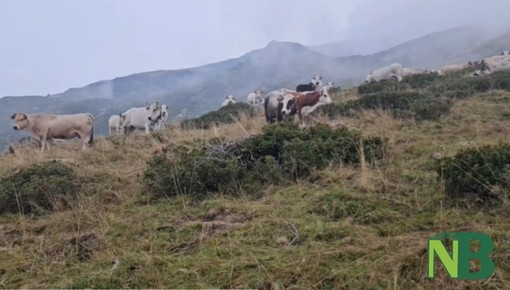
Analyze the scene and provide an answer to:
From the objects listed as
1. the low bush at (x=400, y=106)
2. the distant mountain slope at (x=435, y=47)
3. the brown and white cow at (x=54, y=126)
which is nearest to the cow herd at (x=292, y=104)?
the low bush at (x=400, y=106)

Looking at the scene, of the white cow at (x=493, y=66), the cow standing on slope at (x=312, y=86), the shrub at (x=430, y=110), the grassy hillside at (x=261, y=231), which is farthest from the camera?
the white cow at (x=493, y=66)

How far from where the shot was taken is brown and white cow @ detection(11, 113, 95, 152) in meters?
13.8

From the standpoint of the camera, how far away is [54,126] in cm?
1390

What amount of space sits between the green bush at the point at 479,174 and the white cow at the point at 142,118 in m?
13.4

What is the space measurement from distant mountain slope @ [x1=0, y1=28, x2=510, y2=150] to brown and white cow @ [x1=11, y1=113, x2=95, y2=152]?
48.1m

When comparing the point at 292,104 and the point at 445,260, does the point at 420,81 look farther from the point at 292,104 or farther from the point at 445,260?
the point at 445,260

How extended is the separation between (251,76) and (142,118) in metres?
92.9

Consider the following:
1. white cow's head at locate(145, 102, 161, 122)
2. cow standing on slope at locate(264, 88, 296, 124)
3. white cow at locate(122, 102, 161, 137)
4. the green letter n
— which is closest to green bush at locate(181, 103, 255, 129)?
white cow's head at locate(145, 102, 161, 122)

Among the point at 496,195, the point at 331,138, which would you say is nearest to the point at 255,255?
the point at 496,195

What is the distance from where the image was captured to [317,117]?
12.4 m

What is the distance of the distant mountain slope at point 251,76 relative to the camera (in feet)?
256

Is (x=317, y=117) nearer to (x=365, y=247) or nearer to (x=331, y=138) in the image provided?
(x=331, y=138)

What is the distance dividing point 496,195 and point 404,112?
6415 millimetres

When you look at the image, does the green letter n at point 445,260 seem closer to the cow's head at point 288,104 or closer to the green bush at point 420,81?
the cow's head at point 288,104
